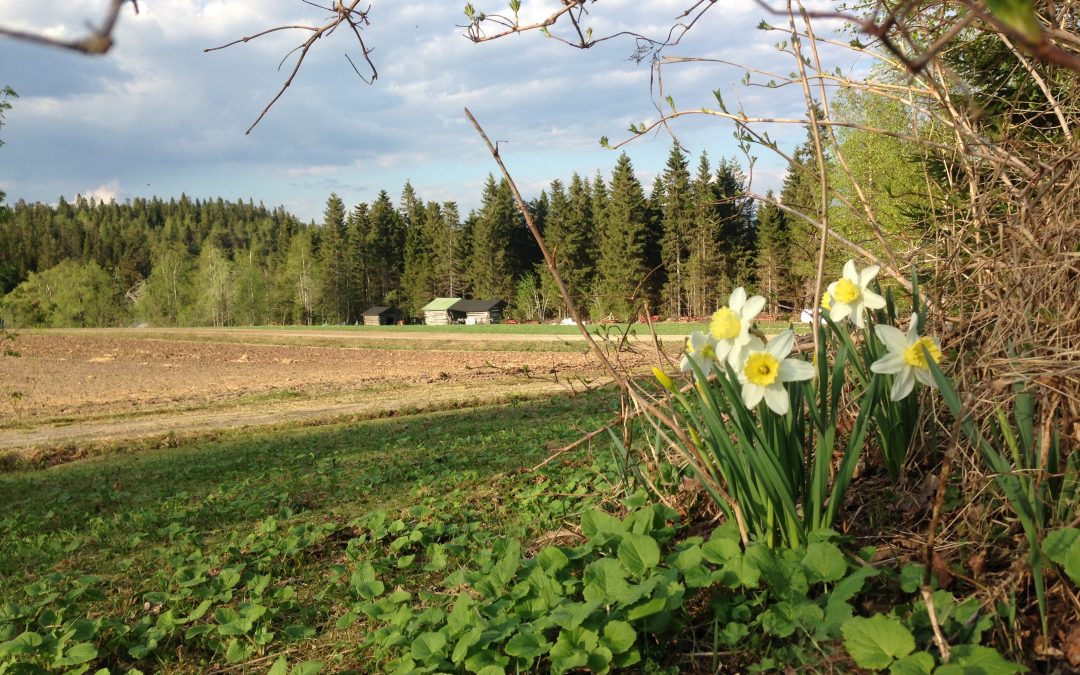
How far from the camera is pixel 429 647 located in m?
1.97

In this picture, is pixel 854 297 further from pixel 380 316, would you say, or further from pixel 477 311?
pixel 380 316

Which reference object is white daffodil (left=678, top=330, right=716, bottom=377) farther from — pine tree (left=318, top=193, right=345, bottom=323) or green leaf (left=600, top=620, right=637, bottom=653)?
pine tree (left=318, top=193, right=345, bottom=323)

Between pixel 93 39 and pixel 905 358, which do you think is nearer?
pixel 93 39

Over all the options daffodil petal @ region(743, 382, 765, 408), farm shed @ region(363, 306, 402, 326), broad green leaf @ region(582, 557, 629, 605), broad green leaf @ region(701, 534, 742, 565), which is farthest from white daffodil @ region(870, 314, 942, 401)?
farm shed @ region(363, 306, 402, 326)

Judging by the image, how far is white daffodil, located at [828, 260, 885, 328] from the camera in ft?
7.64

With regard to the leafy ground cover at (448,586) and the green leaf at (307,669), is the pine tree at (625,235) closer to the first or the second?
the leafy ground cover at (448,586)

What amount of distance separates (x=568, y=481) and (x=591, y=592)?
202 cm

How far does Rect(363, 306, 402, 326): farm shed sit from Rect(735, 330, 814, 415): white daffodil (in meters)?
69.6

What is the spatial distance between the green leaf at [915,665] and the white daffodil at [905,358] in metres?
0.71

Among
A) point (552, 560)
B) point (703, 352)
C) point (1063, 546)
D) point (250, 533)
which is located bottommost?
point (250, 533)

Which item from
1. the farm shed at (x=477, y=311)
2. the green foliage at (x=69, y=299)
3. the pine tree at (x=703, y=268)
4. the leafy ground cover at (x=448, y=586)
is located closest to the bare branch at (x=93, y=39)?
the leafy ground cover at (x=448, y=586)

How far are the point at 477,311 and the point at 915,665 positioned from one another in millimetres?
61494

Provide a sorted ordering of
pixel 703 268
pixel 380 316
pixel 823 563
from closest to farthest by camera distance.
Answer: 1. pixel 823 563
2. pixel 703 268
3. pixel 380 316

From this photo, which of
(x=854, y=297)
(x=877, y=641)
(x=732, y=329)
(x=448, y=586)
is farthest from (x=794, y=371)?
(x=448, y=586)
